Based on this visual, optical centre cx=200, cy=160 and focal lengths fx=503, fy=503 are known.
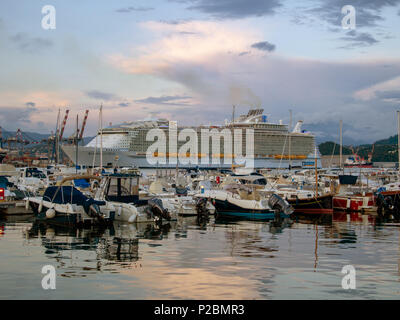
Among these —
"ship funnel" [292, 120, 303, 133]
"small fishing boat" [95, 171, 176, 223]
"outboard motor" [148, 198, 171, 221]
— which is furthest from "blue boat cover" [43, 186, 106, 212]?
"ship funnel" [292, 120, 303, 133]


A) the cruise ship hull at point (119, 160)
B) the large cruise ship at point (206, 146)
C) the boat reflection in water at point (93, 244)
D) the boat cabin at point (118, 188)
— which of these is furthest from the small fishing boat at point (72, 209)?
the large cruise ship at point (206, 146)

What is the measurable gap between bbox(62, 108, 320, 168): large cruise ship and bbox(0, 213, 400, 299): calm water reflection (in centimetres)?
7074

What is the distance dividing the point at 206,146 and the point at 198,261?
89737mm

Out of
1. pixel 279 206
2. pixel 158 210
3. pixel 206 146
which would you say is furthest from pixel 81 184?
pixel 206 146

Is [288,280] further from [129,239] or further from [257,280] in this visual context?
[129,239]

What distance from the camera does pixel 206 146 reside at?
106m

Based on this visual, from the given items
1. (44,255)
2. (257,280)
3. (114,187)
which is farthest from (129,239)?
(257,280)

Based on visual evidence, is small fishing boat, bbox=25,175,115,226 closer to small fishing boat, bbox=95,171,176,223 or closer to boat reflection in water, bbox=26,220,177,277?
boat reflection in water, bbox=26,220,177,277

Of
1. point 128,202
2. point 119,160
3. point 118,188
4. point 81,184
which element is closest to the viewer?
point 118,188

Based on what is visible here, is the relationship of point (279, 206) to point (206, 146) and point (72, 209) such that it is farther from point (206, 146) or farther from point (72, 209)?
point (206, 146)

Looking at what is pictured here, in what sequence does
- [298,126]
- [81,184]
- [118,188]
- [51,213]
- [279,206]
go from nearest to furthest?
[51,213]
[118,188]
[279,206]
[81,184]
[298,126]

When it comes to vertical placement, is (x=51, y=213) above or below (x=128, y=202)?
below

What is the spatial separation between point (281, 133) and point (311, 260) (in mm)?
98240
